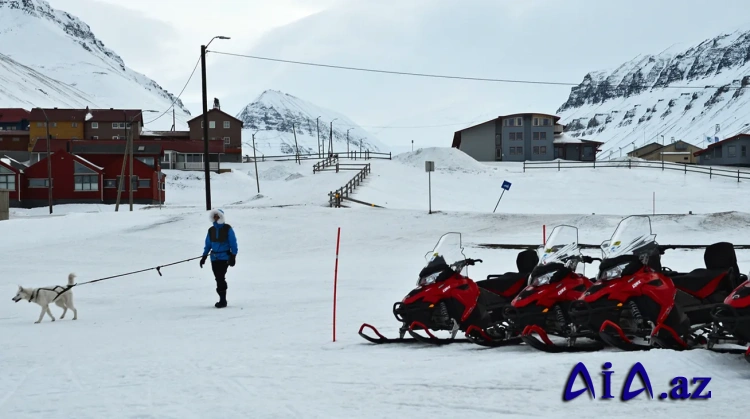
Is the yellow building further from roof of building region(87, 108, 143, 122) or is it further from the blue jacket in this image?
the blue jacket

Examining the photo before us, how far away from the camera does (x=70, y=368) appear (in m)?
8.83

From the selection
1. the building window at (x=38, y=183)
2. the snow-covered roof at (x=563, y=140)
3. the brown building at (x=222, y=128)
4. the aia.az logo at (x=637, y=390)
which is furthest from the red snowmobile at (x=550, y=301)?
the brown building at (x=222, y=128)

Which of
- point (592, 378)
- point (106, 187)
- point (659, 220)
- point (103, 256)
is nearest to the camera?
point (592, 378)

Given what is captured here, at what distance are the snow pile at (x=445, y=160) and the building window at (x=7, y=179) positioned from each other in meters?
36.0

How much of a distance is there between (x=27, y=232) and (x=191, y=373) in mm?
25283

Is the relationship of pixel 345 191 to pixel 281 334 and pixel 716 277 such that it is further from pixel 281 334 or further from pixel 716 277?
pixel 716 277

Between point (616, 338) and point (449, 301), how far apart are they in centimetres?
226

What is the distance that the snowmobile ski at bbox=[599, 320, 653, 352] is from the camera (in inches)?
332

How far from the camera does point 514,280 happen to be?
10.3 meters

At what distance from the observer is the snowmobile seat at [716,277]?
8742 millimetres

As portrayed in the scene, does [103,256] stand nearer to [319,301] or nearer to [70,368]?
[319,301]

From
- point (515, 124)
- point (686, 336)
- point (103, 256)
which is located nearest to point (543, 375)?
point (686, 336)

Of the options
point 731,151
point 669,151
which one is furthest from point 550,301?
point 669,151

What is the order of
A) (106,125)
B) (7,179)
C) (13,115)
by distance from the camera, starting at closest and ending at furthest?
(7,179) → (106,125) → (13,115)
